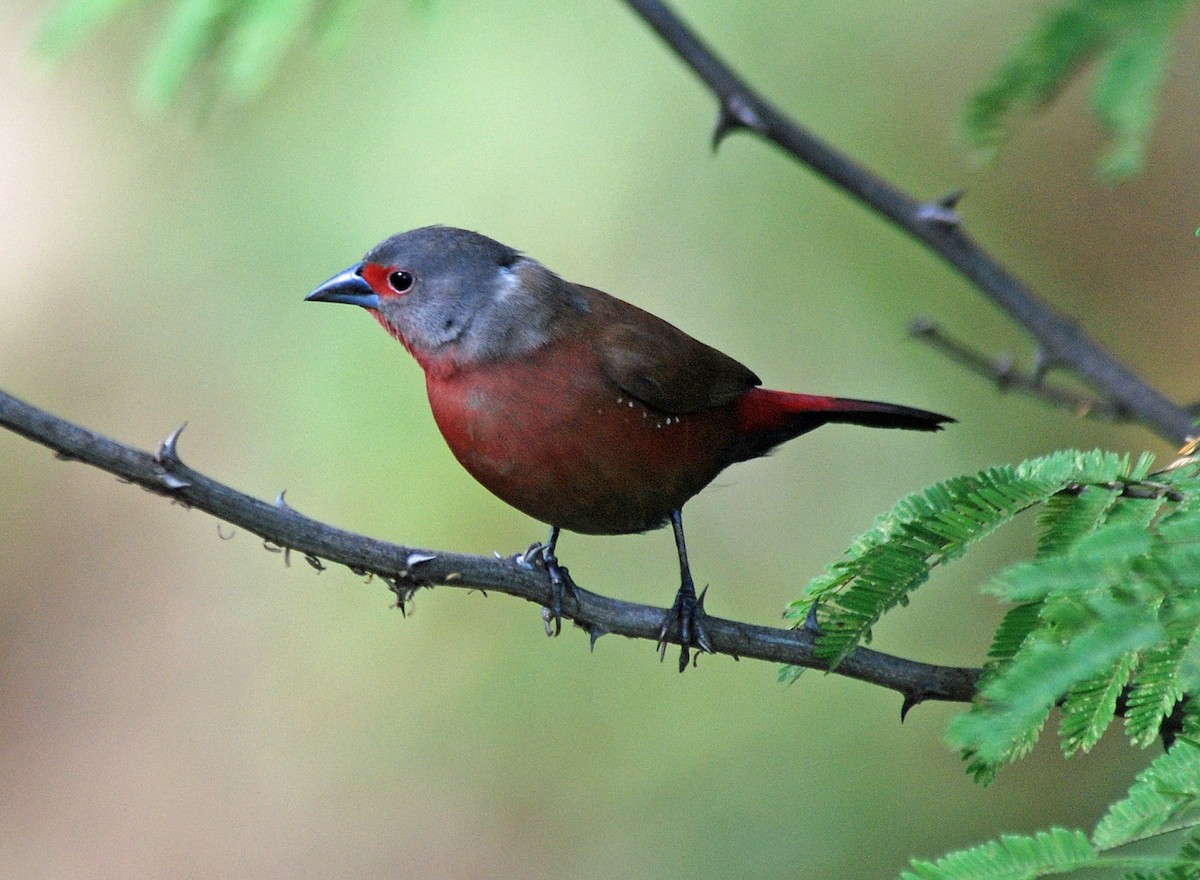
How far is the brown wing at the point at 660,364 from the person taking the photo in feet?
11.9

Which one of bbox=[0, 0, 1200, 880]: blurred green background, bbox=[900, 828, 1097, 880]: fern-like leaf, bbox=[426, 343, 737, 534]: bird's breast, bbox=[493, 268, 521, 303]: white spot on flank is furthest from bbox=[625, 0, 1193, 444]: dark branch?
bbox=[0, 0, 1200, 880]: blurred green background

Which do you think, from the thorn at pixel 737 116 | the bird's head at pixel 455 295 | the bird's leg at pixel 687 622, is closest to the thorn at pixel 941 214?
the thorn at pixel 737 116

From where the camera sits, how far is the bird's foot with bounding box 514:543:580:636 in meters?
2.73

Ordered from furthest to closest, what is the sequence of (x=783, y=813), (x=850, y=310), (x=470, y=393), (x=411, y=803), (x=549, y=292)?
(x=850, y=310)
(x=411, y=803)
(x=783, y=813)
(x=549, y=292)
(x=470, y=393)

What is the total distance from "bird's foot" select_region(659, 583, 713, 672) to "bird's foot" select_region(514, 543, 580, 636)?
0.24m

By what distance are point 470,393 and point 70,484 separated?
441cm

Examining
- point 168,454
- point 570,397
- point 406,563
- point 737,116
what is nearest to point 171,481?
point 168,454

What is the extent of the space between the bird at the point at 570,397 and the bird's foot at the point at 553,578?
11mm

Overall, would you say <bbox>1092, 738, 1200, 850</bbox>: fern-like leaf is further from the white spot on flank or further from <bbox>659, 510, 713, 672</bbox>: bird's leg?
the white spot on flank

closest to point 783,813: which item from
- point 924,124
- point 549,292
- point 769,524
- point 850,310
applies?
point 769,524

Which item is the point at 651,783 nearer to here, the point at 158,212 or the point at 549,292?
the point at 549,292

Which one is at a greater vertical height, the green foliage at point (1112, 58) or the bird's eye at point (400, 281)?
the green foliage at point (1112, 58)

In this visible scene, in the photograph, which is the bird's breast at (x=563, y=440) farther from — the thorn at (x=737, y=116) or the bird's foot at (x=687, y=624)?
the thorn at (x=737, y=116)

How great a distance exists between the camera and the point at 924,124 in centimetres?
682
